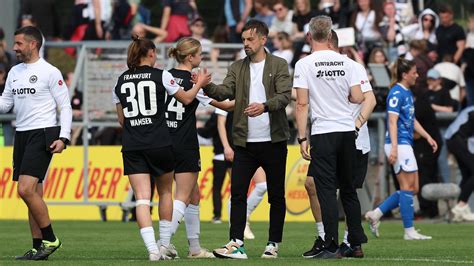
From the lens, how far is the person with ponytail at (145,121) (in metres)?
12.5

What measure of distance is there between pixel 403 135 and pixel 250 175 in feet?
15.0

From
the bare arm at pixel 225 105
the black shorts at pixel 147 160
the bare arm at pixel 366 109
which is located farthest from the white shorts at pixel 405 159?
the black shorts at pixel 147 160

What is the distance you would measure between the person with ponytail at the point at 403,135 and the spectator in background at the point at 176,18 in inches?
403

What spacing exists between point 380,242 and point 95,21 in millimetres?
12487

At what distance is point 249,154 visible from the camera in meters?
13.2

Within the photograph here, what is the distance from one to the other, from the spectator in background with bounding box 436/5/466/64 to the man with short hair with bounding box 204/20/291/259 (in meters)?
12.2

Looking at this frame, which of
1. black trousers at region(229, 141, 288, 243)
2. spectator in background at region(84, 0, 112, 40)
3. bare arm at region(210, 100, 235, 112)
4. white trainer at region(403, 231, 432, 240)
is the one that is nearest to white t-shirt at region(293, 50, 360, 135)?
black trousers at region(229, 141, 288, 243)

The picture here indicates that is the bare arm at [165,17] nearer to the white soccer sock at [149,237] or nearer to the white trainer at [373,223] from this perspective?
the white trainer at [373,223]

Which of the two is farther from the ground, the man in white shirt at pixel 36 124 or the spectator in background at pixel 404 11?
the spectator in background at pixel 404 11

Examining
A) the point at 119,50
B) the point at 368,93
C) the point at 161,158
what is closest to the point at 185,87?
the point at 161,158

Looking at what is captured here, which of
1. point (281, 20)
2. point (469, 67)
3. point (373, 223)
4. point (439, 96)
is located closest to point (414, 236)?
point (373, 223)

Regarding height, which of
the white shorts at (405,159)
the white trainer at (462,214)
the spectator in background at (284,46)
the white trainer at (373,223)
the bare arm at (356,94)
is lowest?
the white trainer at (462,214)

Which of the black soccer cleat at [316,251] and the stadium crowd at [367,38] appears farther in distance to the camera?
the stadium crowd at [367,38]

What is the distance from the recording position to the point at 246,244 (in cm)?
1617
